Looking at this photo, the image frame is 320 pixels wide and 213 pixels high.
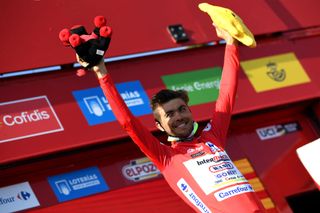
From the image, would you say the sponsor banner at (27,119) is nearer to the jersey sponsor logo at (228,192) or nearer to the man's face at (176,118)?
the man's face at (176,118)

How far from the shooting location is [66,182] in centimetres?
310

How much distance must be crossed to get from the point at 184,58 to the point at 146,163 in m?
0.69

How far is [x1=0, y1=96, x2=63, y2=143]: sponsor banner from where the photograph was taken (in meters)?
2.96

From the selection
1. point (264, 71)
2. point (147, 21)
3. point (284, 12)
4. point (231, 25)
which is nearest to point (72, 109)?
point (147, 21)

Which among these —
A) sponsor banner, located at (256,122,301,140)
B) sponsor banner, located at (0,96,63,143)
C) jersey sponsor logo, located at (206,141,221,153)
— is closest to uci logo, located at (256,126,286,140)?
sponsor banner, located at (256,122,301,140)

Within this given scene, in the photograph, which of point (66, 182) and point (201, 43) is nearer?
point (66, 182)

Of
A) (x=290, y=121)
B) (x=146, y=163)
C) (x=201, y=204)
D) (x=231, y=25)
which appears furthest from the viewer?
(x=290, y=121)

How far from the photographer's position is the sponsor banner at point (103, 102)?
3.19 metres

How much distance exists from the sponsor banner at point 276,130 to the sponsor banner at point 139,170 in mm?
762

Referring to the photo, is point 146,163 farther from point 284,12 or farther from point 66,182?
point 284,12

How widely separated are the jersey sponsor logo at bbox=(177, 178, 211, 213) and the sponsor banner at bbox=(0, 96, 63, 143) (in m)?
0.88

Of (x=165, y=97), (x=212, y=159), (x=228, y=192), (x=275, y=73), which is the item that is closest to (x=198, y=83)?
(x=275, y=73)

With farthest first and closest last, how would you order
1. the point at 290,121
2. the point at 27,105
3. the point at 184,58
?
the point at 290,121 < the point at 184,58 < the point at 27,105

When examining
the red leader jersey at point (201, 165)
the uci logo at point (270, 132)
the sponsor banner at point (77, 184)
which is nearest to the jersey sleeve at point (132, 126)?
the red leader jersey at point (201, 165)
